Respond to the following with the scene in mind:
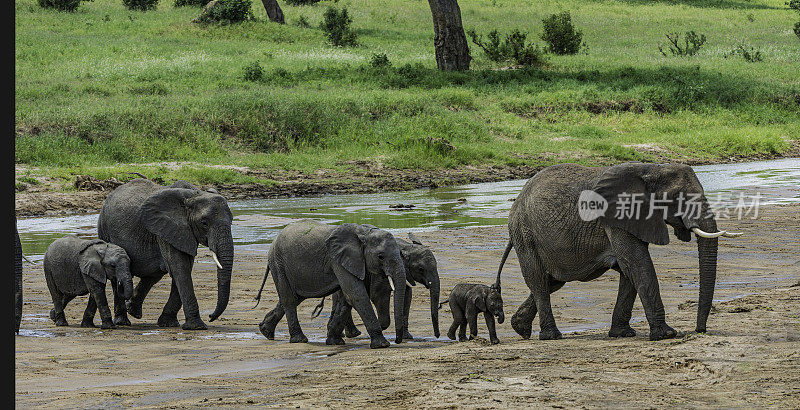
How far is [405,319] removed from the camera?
9.93 metres

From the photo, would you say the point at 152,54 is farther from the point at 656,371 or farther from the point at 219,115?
the point at 656,371

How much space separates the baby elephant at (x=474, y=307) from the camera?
9477 mm

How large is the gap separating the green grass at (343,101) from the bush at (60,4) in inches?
18.3

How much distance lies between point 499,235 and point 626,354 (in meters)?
8.92

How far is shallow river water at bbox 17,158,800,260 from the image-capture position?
57.9 ft

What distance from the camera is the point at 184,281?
1105cm

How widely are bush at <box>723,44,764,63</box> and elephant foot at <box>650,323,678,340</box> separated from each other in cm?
3934

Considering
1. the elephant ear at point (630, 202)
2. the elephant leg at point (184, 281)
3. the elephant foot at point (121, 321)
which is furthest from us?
the elephant foot at point (121, 321)

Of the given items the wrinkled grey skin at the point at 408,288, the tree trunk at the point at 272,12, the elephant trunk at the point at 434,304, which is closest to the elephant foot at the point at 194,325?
the wrinkled grey skin at the point at 408,288

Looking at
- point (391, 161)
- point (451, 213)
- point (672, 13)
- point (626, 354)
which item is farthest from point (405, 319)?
point (672, 13)

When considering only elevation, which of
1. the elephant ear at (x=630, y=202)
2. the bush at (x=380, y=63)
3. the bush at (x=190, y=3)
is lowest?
the bush at (x=380, y=63)

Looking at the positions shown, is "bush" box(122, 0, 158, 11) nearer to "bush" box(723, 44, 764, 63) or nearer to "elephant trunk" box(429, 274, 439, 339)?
"bush" box(723, 44, 764, 63)

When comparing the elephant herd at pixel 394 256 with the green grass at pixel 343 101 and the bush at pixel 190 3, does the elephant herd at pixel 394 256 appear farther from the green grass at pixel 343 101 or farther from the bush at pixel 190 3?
the bush at pixel 190 3

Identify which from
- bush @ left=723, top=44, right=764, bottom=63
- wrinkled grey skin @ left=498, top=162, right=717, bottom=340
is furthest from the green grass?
wrinkled grey skin @ left=498, top=162, right=717, bottom=340
